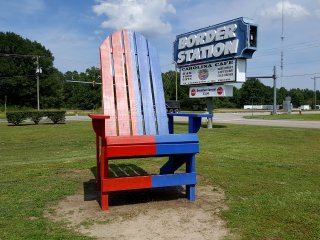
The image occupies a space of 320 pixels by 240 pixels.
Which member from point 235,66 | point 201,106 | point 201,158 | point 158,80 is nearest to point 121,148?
point 158,80

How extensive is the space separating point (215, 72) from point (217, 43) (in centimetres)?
146

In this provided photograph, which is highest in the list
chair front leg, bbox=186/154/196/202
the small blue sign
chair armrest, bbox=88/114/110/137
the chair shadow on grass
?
the small blue sign

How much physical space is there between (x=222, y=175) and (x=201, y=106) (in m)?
65.5

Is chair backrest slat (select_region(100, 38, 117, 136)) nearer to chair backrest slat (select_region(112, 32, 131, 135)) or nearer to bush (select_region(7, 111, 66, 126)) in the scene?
chair backrest slat (select_region(112, 32, 131, 135))

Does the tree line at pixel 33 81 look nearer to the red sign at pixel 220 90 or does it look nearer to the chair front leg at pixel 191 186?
the red sign at pixel 220 90

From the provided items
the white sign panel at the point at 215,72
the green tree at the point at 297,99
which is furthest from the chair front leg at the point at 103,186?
the green tree at the point at 297,99

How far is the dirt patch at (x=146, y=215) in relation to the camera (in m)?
3.14

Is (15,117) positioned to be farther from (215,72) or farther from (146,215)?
(146,215)

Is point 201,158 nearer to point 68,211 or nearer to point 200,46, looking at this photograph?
point 68,211

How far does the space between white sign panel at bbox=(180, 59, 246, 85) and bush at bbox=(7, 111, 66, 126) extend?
899 centimetres

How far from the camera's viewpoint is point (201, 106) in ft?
231

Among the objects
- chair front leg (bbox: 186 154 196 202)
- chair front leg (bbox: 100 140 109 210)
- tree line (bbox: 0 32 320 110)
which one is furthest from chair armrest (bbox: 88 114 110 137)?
tree line (bbox: 0 32 320 110)

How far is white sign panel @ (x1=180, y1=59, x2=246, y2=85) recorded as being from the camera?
54.7 feet

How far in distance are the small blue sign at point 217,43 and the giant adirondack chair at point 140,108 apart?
11.8m
